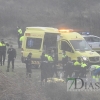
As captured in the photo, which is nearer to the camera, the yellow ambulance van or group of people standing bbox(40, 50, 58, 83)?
group of people standing bbox(40, 50, 58, 83)

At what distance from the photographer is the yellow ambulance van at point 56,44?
2280 centimetres

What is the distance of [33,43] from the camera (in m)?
23.5

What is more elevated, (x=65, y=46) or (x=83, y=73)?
(x=65, y=46)

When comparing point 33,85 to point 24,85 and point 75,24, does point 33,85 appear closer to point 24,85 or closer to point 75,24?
point 24,85

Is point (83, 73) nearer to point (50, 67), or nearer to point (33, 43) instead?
point (50, 67)

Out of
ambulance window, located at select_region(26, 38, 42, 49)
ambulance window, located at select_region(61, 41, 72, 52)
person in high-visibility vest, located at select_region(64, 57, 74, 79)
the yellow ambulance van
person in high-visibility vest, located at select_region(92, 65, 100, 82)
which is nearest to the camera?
person in high-visibility vest, located at select_region(92, 65, 100, 82)

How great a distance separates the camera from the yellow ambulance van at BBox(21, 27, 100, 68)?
2280 cm

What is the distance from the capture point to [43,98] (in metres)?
15.0

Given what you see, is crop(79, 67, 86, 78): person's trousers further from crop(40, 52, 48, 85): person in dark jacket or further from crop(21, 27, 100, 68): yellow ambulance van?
crop(21, 27, 100, 68): yellow ambulance van

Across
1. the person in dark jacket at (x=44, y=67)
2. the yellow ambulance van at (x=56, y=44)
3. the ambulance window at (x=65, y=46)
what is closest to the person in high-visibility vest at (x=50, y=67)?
the person in dark jacket at (x=44, y=67)

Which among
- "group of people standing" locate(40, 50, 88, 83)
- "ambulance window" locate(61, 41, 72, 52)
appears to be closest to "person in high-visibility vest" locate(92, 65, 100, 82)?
"group of people standing" locate(40, 50, 88, 83)

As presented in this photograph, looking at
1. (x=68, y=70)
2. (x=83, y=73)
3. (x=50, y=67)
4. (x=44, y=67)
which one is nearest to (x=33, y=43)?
(x=50, y=67)

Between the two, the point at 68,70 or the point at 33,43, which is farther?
the point at 33,43

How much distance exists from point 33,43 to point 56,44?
138 cm
